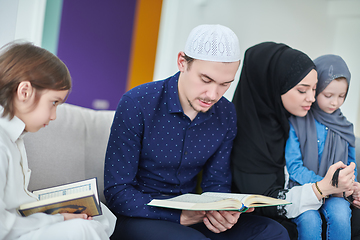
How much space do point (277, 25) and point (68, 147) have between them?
258 centimetres

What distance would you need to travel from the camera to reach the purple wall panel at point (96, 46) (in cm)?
256

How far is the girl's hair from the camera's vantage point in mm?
1012

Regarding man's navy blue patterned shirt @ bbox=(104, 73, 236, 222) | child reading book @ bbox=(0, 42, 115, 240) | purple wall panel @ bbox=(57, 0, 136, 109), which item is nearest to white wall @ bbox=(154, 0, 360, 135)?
purple wall panel @ bbox=(57, 0, 136, 109)

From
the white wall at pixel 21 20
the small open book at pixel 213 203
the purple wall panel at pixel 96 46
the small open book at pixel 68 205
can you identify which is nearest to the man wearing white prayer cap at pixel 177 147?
the small open book at pixel 213 203

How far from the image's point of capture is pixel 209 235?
4.55 feet

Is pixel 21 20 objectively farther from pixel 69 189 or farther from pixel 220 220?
pixel 220 220

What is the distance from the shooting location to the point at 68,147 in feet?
5.28

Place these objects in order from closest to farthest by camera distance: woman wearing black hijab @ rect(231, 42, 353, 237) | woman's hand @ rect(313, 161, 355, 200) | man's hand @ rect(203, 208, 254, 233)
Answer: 1. man's hand @ rect(203, 208, 254, 233)
2. woman's hand @ rect(313, 161, 355, 200)
3. woman wearing black hijab @ rect(231, 42, 353, 237)

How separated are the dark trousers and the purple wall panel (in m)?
1.62

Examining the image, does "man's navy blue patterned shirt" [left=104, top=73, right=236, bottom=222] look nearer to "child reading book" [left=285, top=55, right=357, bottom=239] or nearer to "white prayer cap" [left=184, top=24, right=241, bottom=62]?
"white prayer cap" [left=184, top=24, right=241, bottom=62]

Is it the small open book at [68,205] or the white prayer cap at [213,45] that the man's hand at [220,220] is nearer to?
the small open book at [68,205]

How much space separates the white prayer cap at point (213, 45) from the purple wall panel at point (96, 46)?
4.99 ft

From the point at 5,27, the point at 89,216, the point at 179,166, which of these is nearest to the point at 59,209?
the point at 89,216

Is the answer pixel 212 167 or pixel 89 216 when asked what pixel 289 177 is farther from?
pixel 89 216
